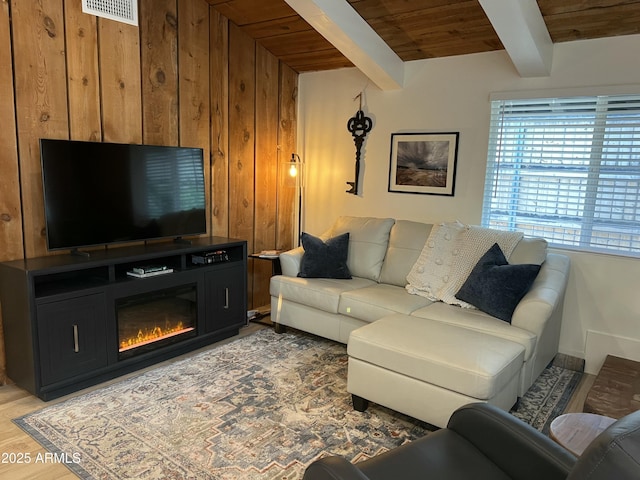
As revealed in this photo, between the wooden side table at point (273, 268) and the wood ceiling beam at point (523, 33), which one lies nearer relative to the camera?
the wood ceiling beam at point (523, 33)

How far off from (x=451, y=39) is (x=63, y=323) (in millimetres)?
3355

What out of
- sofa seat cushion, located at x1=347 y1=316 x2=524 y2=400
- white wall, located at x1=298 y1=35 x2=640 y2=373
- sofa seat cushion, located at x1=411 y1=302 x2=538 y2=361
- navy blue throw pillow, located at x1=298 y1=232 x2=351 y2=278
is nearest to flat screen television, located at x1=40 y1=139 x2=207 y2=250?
Result: navy blue throw pillow, located at x1=298 y1=232 x2=351 y2=278

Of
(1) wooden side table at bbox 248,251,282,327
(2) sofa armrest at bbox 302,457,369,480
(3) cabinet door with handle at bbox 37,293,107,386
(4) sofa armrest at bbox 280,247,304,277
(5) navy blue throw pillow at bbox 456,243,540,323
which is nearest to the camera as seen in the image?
(2) sofa armrest at bbox 302,457,369,480

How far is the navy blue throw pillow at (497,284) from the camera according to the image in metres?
2.89

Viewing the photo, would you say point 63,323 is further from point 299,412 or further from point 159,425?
point 299,412

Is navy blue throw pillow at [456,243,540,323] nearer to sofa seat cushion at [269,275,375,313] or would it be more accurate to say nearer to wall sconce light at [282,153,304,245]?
sofa seat cushion at [269,275,375,313]

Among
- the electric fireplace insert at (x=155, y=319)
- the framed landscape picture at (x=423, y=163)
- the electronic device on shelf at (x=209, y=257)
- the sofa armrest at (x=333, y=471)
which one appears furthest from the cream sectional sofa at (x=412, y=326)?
the sofa armrest at (x=333, y=471)

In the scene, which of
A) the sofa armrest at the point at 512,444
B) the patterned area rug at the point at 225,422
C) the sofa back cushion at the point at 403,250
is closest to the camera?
the sofa armrest at the point at 512,444

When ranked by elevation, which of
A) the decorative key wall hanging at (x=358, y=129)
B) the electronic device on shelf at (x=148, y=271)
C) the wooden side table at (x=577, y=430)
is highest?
the decorative key wall hanging at (x=358, y=129)

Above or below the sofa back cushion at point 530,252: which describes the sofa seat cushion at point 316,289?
below

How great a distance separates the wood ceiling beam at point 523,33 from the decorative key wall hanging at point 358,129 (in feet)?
4.66

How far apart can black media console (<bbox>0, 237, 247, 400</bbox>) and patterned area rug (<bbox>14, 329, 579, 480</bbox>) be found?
0.54 feet

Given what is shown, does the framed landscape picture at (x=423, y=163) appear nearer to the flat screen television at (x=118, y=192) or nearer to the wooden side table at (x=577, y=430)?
the flat screen television at (x=118, y=192)

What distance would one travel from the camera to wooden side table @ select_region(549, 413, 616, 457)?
1.71m
